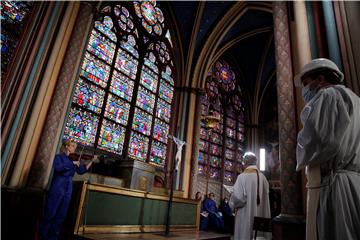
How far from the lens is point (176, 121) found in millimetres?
9016

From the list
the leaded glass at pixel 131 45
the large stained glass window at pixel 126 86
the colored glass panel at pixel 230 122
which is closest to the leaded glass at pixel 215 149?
the colored glass panel at pixel 230 122

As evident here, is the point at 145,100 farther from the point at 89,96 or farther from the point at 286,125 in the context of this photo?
the point at 286,125

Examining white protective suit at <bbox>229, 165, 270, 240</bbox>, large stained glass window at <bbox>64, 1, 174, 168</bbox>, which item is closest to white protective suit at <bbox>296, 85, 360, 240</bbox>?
white protective suit at <bbox>229, 165, 270, 240</bbox>

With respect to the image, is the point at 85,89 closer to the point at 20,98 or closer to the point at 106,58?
the point at 106,58

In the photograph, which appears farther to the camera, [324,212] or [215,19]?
[215,19]

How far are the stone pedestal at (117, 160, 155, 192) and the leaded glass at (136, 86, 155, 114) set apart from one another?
291cm

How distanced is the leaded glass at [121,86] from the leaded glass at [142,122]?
21.7 inches

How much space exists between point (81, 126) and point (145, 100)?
8.20 feet

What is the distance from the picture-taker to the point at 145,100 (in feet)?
26.8

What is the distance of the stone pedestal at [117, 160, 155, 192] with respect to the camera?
5.07m

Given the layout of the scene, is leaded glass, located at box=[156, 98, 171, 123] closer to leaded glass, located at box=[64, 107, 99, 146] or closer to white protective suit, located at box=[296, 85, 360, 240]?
leaded glass, located at box=[64, 107, 99, 146]

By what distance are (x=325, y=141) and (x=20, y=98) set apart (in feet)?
15.2

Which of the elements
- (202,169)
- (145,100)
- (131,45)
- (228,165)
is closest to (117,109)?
(145,100)

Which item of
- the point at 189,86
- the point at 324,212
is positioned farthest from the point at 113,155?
the point at 324,212
